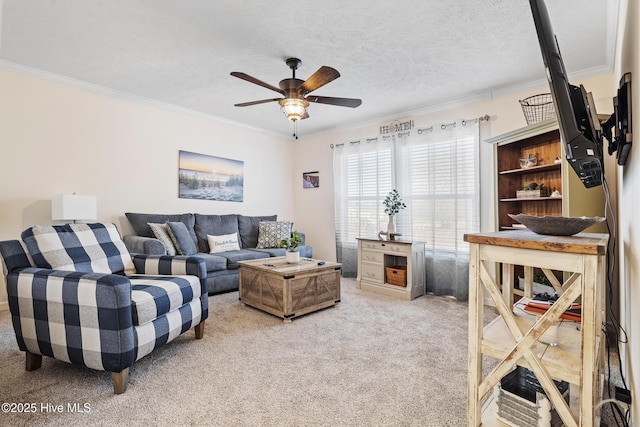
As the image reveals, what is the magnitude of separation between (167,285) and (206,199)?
2.76 m

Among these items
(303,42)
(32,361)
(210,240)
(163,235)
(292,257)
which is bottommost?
(32,361)

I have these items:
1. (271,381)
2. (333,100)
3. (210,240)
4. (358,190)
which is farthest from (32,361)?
(358,190)

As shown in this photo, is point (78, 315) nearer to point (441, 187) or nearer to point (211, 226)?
point (211, 226)

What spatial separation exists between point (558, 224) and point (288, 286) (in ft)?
7.41

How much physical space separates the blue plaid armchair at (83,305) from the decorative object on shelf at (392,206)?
8.75 ft

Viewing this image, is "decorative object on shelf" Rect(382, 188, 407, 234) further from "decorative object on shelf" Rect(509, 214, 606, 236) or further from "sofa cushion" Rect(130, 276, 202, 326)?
"decorative object on shelf" Rect(509, 214, 606, 236)

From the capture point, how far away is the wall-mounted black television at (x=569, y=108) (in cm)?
113

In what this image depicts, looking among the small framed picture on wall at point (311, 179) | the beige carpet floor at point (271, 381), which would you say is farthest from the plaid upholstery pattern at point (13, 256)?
the small framed picture on wall at point (311, 179)

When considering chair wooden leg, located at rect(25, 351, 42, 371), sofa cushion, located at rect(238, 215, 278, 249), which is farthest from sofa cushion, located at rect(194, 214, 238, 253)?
chair wooden leg, located at rect(25, 351, 42, 371)

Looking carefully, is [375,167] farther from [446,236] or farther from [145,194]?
[145,194]

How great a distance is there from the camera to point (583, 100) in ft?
4.19

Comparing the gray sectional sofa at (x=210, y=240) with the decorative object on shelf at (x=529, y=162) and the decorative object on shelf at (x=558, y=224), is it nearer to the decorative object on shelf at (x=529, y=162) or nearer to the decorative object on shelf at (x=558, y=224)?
the decorative object on shelf at (x=529, y=162)

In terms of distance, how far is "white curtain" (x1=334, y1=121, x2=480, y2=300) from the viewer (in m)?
3.83

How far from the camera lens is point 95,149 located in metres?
3.67
